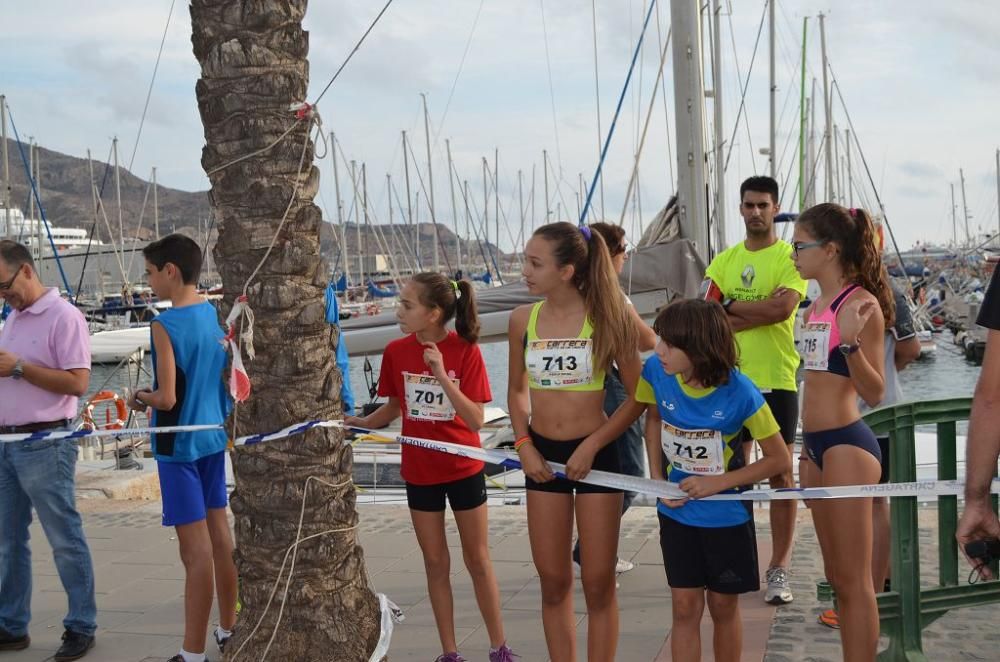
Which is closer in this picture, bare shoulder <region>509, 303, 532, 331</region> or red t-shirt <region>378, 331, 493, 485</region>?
bare shoulder <region>509, 303, 532, 331</region>

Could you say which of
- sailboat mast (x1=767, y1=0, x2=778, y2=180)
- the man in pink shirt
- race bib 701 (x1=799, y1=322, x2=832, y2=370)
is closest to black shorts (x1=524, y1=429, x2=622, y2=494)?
race bib 701 (x1=799, y1=322, x2=832, y2=370)

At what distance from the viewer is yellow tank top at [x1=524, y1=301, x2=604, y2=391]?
A: 175 inches

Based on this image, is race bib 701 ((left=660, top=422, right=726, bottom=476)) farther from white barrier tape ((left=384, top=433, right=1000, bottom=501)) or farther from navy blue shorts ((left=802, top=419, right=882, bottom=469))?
navy blue shorts ((left=802, top=419, right=882, bottom=469))

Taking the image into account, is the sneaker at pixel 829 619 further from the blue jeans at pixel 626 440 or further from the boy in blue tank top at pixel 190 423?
the boy in blue tank top at pixel 190 423

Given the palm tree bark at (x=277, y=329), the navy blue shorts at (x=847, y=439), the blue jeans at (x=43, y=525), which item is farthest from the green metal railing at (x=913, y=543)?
the blue jeans at (x=43, y=525)

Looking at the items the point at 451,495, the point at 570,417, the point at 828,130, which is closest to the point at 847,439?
the point at 570,417

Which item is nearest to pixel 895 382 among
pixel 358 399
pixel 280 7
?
pixel 280 7

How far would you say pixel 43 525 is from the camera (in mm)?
5633

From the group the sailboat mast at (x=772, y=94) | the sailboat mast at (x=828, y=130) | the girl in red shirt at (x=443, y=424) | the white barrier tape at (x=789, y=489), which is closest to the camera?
the white barrier tape at (x=789, y=489)

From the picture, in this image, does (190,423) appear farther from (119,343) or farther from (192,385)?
(119,343)

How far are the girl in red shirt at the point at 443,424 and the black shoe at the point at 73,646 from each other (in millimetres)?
1997

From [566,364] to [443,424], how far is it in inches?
35.0

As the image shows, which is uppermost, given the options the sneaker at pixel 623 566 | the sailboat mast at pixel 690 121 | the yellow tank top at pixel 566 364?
the sailboat mast at pixel 690 121

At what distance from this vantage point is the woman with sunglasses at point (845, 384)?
426 centimetres
